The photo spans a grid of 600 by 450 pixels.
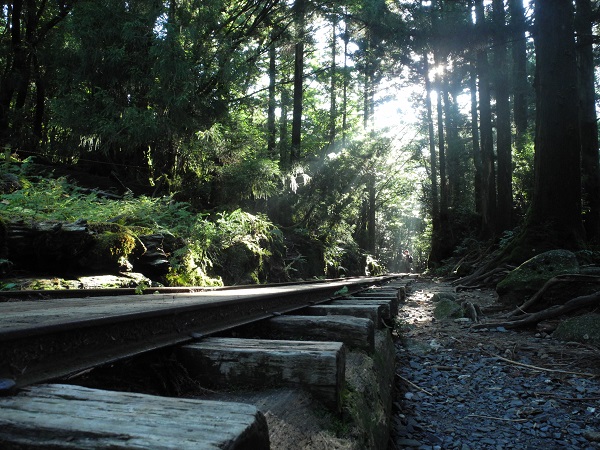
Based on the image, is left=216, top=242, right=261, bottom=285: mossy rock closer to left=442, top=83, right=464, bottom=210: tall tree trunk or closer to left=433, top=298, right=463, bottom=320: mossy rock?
left=433, top=298, right=463, bottom=320: mossy rock

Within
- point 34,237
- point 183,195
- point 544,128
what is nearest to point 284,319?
point 34,237

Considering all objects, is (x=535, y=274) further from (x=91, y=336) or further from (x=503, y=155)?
(x=503, y=155)

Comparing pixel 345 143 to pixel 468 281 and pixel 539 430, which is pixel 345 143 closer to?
pixel 468 281

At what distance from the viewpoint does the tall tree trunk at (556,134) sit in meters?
7.92

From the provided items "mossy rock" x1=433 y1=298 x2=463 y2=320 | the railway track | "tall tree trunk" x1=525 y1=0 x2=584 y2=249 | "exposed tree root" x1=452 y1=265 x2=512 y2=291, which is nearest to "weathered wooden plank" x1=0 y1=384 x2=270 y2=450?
the railway track

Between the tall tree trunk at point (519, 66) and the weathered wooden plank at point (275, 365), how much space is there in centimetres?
1103

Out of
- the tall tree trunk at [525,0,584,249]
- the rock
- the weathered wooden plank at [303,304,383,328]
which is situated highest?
the tall tree trunk at [525,0,584,249]

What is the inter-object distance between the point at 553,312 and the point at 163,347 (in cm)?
506

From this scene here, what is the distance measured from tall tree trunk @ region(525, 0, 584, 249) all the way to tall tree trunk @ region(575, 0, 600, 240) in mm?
1796

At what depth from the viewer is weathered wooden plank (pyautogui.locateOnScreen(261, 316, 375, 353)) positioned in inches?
95.7

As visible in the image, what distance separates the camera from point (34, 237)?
4.86 meters

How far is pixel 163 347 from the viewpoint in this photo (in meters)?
1.73

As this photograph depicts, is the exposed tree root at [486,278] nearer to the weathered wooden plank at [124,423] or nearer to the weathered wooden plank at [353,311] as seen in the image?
the weathered wooden plank at [353,311]

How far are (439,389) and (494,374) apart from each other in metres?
0.63
